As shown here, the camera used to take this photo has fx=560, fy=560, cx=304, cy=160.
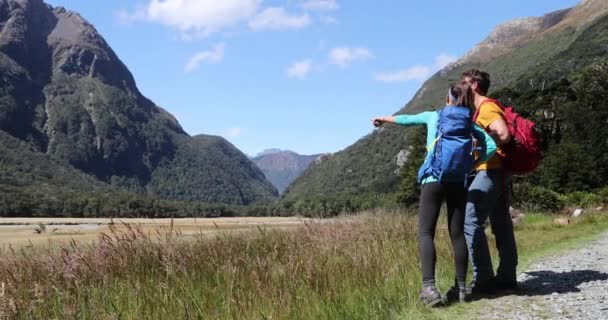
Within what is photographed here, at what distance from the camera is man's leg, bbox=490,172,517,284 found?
5.49 m

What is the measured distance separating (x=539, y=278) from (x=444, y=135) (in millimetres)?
2374

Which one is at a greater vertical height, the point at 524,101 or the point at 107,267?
the point at 524,101

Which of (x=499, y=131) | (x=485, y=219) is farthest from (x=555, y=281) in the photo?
(x=499, y=131)

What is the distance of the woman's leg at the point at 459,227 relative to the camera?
16.7 ft

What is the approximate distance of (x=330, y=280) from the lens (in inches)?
217

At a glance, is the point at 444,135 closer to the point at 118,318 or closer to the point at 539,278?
the point at 539,278

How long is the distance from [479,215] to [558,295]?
3.34 ft

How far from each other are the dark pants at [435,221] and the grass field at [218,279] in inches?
13.6

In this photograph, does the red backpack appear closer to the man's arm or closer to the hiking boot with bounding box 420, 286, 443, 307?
the man's arm

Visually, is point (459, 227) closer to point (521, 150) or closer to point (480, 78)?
point (521, 150)

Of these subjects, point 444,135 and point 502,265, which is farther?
point 502,265

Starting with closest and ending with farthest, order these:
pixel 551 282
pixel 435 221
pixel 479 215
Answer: pixel 435 221
pixel 479 215
pixel 551 282

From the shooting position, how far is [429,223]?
5062 millimetres

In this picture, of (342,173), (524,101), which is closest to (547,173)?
(524,101)
